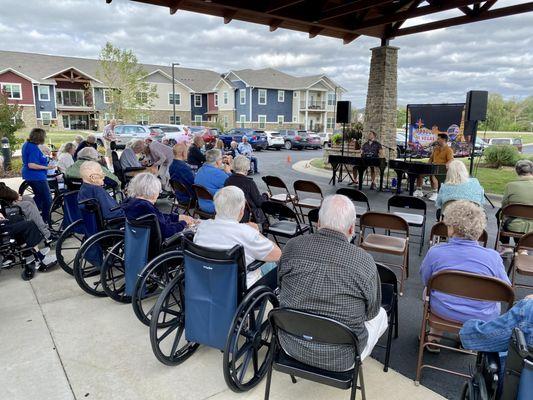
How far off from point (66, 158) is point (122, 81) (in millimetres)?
20812

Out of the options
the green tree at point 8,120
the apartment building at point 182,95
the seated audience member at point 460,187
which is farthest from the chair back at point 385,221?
the apartment building at point 182,95

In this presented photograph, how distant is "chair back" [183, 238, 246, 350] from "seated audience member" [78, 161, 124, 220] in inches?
66.6

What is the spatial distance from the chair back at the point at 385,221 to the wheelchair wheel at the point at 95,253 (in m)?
2.40

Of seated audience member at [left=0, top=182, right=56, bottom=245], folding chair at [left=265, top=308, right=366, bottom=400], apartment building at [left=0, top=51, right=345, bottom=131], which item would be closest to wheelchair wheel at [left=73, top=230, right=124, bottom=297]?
seated audience member at [left=0, top=182, right=56, bottom=245]

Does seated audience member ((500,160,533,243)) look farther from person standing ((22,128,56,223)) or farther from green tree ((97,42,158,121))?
green tree ((97,42,158,121))

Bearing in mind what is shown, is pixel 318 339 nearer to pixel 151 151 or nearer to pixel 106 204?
pixel 106 204

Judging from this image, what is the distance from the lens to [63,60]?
36.7 m

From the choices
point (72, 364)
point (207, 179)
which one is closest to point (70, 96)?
point (207, 179)

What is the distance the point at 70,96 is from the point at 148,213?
39656 mm

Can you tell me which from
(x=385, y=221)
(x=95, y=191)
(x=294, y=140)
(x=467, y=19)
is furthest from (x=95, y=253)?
(x=294, y=140)

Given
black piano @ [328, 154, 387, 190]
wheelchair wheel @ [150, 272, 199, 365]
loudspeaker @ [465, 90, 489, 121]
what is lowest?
wheelchair wheel @ [150, 272, 199, 365]

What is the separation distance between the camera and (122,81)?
83.9ft

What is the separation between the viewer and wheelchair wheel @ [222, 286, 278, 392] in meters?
2.20

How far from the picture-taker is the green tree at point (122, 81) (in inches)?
985
